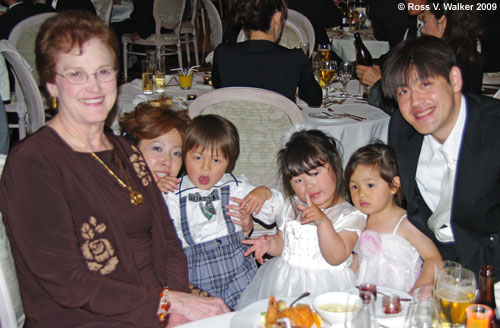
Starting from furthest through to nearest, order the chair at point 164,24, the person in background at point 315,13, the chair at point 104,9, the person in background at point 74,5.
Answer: the chair at point 164,24
the chair at point 104,9
the person in background at point 74,5
the person in background at point 315,13

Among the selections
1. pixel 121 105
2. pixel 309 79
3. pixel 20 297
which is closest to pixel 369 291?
pixel 20 297

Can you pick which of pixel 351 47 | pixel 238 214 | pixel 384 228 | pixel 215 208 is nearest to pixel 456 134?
pixel 384 228

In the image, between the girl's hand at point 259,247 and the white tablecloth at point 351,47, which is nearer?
the girl's hand at point 259,247

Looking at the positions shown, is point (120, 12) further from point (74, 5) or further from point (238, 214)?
point (238, 214)

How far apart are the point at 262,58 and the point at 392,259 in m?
1.39

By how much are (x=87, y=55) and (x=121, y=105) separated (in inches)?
67.4

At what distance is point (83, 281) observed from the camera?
159 centimetres

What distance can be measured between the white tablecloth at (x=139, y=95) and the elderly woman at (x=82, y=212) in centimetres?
137

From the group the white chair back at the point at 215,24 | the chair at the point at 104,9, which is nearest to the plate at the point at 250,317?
the white chair back at the point at 215,24

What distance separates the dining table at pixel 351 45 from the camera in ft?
19.0

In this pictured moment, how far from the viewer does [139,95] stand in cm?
351

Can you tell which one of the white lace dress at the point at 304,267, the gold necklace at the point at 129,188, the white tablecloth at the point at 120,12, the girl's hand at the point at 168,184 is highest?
the white tablecloth at the point at 120,12

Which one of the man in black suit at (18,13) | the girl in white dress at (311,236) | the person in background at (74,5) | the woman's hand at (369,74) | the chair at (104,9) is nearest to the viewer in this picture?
the girl in white dress at (311,236)

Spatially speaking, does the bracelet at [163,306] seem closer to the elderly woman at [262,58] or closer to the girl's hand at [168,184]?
the girl's hand at [168,184]
